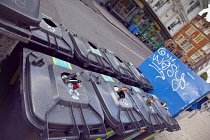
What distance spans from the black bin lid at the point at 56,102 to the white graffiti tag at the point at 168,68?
158 inches

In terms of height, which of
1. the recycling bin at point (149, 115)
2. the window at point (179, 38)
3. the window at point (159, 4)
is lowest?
the recycling bin at point (149, 115)

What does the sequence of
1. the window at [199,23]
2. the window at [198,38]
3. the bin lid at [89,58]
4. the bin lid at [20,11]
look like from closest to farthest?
the bin lid at [20,11] < the bin lid at [89,58] < the window at [199,23] < the window at [198,38]

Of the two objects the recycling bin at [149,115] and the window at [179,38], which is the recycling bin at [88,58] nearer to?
the recycling bin at [149,115]

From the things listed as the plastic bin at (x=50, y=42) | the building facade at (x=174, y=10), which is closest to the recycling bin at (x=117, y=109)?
the plastic bin at (x=50, y=42)

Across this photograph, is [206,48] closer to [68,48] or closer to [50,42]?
[68,48]

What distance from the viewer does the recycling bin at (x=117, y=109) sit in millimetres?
2301

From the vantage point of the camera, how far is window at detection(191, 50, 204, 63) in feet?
118

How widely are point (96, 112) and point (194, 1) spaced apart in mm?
28517

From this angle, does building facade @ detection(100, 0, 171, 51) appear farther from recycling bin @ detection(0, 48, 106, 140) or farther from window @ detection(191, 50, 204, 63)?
window @ detection(191, 50, 204, 63)

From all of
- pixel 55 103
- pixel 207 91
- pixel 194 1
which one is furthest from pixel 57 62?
pixel 194 1

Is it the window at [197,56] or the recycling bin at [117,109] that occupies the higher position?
the window at [197,56]

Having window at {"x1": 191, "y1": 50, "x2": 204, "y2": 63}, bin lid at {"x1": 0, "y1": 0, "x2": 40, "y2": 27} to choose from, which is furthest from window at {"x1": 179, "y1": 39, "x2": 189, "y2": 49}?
bin lid at {"x1": 0, "y1": 0, "x2": 40, "y2": 27}

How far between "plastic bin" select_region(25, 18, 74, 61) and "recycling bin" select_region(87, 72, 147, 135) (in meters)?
0.59

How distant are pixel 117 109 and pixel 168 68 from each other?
150 inches
